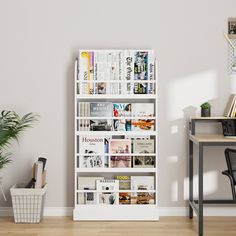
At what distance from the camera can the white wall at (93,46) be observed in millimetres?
4293

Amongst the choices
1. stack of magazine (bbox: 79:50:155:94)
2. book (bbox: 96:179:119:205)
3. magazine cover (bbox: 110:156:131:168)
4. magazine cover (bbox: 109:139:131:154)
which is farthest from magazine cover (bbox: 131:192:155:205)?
stack of magazine (bbox: 79:50:155:94)

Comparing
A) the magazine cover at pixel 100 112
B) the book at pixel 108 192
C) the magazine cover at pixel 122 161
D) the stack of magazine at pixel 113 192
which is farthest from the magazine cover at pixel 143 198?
the magazine cover at pixel 100 112

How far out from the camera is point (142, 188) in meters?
4.21

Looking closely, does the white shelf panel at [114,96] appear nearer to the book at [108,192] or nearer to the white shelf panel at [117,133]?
the white shelf panel at [117,133]

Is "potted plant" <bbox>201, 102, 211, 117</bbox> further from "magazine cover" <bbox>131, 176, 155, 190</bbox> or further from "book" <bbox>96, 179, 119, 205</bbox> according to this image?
"book" <bbox>96, 179, 119, 205</bbox>

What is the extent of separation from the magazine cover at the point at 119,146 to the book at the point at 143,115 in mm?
142

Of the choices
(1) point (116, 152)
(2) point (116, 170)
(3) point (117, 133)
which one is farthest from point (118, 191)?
(3) point (117, 133)

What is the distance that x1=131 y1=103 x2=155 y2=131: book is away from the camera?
13.8 feet

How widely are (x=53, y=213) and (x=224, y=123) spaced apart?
1734 millimetres

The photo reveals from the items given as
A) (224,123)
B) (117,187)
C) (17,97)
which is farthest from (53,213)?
(224,123)

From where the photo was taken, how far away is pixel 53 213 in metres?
4.33

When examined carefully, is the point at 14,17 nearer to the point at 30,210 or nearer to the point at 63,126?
the point at 63,126

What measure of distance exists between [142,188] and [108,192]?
0.30 m

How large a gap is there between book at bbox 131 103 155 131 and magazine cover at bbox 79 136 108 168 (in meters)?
0.33
